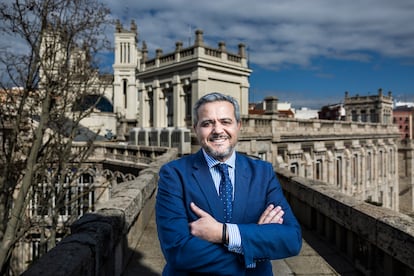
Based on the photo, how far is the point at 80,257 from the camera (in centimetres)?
213

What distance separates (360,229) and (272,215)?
219 centimetres

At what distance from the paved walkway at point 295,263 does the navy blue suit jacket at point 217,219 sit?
6.79 ft

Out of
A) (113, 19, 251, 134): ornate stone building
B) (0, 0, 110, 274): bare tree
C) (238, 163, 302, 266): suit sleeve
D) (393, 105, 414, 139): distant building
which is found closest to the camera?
(238, 163, 302, 266): suit sleeve

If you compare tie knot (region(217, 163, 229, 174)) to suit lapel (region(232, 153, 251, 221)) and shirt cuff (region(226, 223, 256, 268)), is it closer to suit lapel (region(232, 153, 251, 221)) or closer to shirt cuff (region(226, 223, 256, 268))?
suit lapel (region(232, 153, 251, 221))

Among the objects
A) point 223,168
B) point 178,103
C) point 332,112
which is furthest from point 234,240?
point 332,112

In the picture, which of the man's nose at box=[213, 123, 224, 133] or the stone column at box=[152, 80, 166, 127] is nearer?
the man's nose at box=[213, 123, 224, 133]

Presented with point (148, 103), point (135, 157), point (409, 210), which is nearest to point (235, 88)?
point (148, 103)

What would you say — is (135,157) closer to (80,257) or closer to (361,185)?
(80,257)

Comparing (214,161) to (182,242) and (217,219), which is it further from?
(182,242)

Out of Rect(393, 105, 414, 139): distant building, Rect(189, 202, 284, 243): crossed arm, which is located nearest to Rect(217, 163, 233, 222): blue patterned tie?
Rect(189, 202, 284, 243): crossed arm

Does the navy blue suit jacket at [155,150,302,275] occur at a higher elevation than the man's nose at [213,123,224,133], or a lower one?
lower

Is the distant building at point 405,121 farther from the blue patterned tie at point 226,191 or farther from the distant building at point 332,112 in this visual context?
the blue patterned tie at point 226,191

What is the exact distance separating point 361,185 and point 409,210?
17.1 meters

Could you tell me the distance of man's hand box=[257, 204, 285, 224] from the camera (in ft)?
6.41
